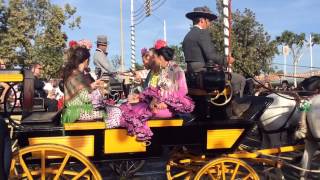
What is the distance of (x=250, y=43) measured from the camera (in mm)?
21547

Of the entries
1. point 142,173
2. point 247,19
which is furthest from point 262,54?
point 142,173

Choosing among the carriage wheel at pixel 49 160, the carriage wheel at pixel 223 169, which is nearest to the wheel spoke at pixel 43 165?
the carriage wheel at pixel 49 160

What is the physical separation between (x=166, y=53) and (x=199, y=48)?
1.74 feet

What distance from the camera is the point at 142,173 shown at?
688cm

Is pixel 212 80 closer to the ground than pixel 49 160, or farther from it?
farther from it

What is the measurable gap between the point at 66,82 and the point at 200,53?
166 centimetres

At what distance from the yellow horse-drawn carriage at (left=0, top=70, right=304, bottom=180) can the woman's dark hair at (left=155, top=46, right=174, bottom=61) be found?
2.36ft

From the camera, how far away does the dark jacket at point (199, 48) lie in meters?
5.06

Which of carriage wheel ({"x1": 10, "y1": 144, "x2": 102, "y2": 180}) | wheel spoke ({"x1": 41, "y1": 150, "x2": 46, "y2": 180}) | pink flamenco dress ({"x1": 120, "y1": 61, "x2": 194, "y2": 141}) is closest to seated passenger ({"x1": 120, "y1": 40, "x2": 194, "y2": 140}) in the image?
pink flamenco dress ({"x1": 120, "y1": 61, "x2": 194, "y2": 141})

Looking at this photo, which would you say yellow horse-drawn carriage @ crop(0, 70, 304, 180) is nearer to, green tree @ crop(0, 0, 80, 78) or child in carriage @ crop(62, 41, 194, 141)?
child in carriage @ crop(62, 41, 194, 141)

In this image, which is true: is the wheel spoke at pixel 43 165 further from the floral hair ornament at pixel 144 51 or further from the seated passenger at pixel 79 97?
the floral hair ornament at pixel 144 51

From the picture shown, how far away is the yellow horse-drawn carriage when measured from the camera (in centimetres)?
402

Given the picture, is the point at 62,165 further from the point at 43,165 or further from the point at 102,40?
the point at 102,40

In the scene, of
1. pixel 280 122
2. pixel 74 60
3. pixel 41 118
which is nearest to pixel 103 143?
pixel 41 118
